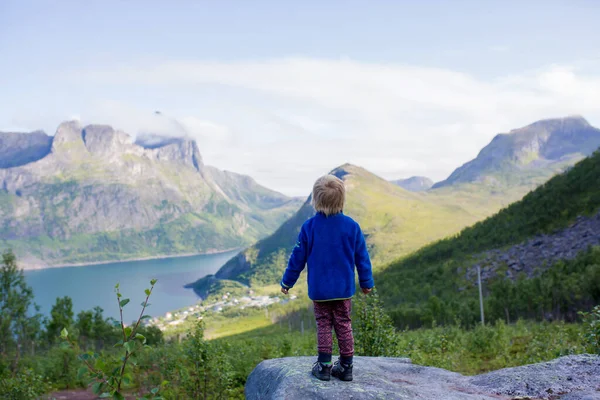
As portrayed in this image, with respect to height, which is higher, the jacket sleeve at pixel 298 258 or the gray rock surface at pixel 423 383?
the jacket sleeve at pixel 298 258

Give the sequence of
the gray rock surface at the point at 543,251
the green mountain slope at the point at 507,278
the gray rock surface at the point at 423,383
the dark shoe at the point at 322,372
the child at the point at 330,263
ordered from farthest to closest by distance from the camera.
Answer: the gray rock surface at the point at 543,251 < the green mountain slope at the point at 507,278 < the child at the point at 330,263 < the dark shoe at the point at 322,372 < the gray rock surface at the point at 423,383

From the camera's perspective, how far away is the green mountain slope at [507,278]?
167 ft

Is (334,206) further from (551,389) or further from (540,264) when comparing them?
(540,264)

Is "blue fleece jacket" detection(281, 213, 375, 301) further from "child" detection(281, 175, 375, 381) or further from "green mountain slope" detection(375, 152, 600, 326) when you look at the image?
"green mountain slope" detection(375, 152, 600, 326)

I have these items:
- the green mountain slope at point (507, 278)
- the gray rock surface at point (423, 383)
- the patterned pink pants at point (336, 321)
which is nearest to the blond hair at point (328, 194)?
the patterned pink pants at point (336, 321)

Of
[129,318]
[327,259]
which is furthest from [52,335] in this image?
[129,318]

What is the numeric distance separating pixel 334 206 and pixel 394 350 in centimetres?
608

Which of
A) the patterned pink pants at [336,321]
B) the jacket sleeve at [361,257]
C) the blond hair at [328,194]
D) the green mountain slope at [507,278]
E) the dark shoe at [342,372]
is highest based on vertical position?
the blond hair at [328,194]

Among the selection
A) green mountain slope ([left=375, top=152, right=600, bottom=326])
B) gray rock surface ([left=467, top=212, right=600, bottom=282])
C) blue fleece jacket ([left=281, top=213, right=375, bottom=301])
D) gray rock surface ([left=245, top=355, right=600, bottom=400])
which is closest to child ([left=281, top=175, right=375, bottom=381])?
blue fleece jacket ([left=281, top=213, right=375, bottom=301])

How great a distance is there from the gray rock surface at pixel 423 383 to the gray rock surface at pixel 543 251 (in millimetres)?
67143

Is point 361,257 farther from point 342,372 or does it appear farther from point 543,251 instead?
point 543,251

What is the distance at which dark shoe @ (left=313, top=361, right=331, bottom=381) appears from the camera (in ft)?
19.9

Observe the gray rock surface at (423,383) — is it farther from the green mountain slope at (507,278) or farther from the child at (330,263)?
the green mountain slope at (507,278)

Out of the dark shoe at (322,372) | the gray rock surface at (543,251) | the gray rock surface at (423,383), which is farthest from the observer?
the gray rock surface at (543,251)
